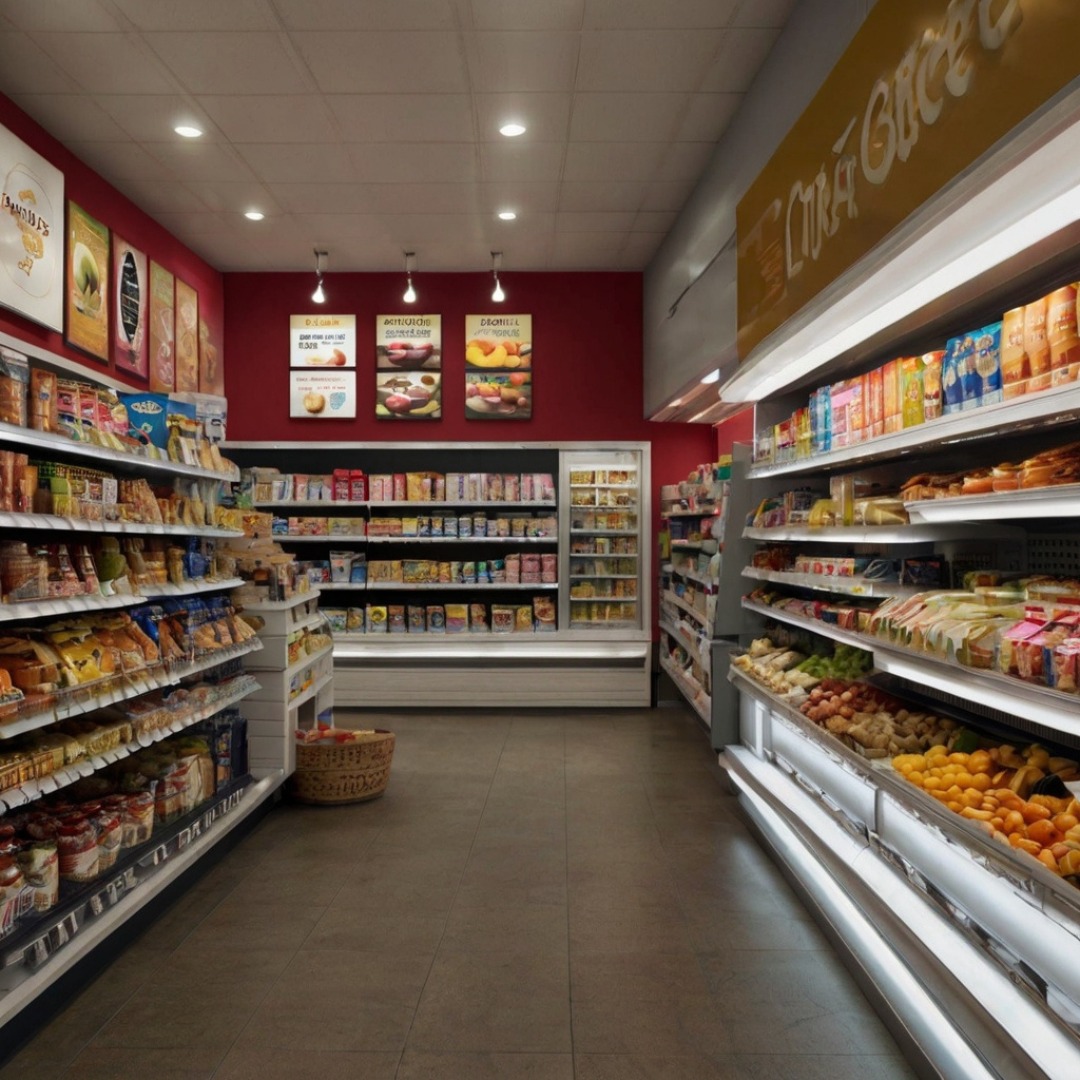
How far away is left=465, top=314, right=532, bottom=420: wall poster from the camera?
8.98m

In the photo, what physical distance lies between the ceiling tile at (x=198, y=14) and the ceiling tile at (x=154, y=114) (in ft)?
2.72

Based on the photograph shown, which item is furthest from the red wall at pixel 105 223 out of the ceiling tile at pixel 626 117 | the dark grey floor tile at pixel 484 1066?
the dark grey floor tile at pixel 484 1066

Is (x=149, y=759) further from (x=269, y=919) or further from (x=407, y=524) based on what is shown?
(x=407, y=524)

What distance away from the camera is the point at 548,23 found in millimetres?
4516

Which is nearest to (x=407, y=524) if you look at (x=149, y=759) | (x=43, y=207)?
(x=43, y=207)

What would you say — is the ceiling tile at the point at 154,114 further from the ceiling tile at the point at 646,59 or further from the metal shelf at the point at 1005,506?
the metal shelf at the point at 1005,506

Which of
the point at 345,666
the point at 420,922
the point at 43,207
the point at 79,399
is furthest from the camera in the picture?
the point at 345,666

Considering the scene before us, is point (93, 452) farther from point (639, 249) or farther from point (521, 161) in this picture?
point (639, 249)

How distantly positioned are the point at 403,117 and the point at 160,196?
7.80 feet

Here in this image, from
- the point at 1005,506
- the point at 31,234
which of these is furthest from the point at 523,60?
the point at 1005,506

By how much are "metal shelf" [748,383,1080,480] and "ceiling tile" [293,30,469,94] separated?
2849mm

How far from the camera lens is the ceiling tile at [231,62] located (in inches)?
184

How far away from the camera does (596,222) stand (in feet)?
24.5

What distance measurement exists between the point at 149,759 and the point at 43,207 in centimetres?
343
